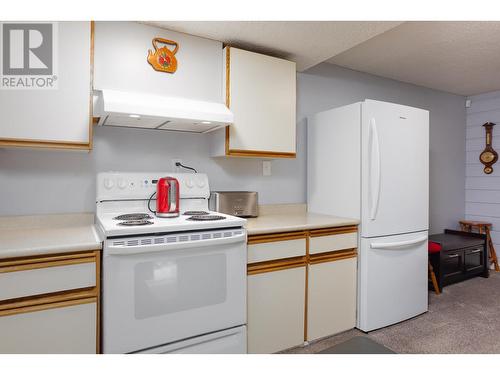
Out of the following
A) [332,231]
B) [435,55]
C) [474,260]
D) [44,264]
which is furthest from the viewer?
[474,260]

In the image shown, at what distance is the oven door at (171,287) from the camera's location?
1.61 meters

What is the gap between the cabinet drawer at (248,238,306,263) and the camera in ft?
6.73

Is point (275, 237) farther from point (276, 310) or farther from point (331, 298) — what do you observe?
point (331, 298)

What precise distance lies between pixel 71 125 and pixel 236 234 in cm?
112

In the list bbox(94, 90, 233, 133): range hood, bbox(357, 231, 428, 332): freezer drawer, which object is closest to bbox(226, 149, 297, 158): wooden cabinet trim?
bbox(94, 90, 233, 133): range hood

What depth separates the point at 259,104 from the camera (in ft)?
8.03

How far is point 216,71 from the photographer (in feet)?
7.64

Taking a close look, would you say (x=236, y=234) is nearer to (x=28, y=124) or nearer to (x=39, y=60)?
(x=28, y=124)

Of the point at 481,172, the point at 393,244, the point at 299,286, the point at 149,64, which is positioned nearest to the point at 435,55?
the point at 393,244

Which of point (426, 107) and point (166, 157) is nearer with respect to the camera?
point (166, 157)

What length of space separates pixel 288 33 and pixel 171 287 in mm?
1798

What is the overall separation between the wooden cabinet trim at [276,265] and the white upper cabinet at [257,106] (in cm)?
80

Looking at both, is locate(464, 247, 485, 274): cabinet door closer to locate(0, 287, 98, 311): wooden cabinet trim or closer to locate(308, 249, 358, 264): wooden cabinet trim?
locate(308, 249, 358, 264): wooden cabinet trim

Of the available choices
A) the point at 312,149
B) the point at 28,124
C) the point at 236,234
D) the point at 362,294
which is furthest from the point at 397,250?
the point at 28,124
